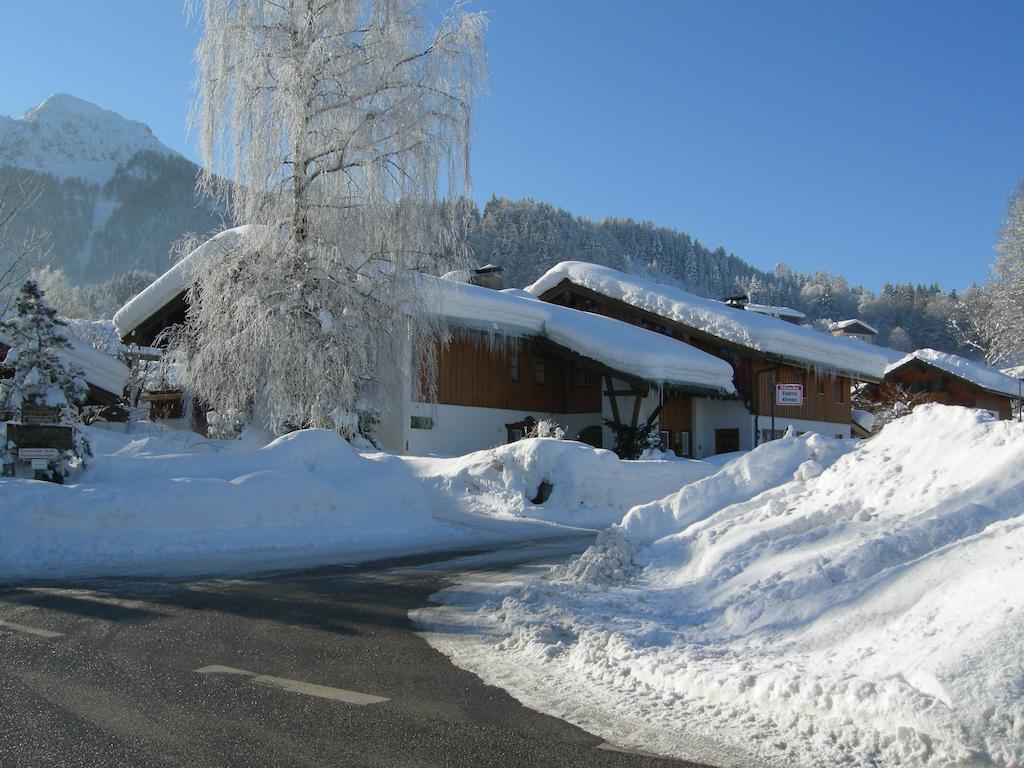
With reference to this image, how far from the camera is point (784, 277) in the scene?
6334 inches

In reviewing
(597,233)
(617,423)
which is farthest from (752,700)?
(597,233)

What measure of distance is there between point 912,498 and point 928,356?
45.1 metres

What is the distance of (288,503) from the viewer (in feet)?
43.7

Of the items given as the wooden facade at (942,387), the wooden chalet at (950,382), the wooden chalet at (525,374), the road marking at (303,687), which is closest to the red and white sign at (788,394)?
the wooden chalet at (525,374)

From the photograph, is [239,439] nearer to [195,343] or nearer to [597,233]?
[195,343]

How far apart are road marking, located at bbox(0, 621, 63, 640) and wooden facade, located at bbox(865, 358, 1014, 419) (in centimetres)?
4553

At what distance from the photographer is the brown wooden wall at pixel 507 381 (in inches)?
1069

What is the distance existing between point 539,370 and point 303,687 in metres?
25.5

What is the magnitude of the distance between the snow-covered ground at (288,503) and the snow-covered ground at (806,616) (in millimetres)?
4019

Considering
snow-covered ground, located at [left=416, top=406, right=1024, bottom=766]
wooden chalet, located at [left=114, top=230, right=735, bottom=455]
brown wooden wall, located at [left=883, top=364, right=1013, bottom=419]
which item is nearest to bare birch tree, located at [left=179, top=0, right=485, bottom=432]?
wooden chalet, located at [left=114, top=230, right=735, bottom=455]

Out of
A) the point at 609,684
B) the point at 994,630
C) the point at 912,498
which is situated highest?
the point at 912,498

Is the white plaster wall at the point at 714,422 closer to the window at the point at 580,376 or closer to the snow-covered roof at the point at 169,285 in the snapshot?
the window at the point at 580,376

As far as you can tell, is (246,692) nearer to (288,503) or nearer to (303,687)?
(303,687)

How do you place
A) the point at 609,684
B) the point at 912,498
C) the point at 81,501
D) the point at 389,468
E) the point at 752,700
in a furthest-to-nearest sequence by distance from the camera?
1. the point at 389,468
2. the point at 81,501
3. the point at 912,498
4. the point at 609,684
5. the point at 752,700
